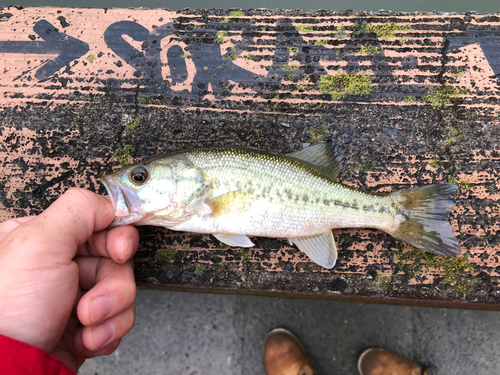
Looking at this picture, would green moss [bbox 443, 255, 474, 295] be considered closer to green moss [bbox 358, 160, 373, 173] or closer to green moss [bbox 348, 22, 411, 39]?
green moss [bbox 358, 160, 373, 173]

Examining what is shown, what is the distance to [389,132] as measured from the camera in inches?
99.7

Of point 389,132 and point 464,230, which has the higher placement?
point 389,132

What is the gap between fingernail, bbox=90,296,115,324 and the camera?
1.68m

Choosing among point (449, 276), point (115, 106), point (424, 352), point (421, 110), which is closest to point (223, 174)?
point (115, 106)

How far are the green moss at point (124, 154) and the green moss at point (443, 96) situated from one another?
8.21 feet

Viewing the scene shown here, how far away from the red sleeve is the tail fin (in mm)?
2274

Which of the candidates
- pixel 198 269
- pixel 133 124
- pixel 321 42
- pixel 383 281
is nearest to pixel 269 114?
pixel 321 42

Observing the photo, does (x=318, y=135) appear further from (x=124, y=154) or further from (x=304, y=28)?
(x=124, y=154)

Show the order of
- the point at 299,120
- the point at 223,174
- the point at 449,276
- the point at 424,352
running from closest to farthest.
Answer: the point at 223,174 → the point at 449,276 → the point at 299,120 → the point at 424,352

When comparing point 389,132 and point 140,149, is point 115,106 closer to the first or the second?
point 140,149

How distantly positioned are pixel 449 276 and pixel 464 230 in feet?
1.27

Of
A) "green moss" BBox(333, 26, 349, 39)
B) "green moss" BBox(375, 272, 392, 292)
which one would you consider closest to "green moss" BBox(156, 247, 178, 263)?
"green moss" BBox(375, 272, 392, 292)

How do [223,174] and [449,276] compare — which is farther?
[449,276]

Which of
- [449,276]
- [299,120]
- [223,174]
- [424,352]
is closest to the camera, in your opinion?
[223,174]
